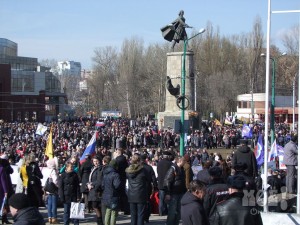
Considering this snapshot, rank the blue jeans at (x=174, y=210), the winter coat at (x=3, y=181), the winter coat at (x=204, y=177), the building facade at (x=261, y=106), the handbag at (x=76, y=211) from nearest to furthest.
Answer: the winter coat at (x=204, y=177), the blue jeans at (x=174, y=210), the handbag at (x=76, y=211), the winter coat at (x=3, y=181), the building facade at (x=261, y=106)

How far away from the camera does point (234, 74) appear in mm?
79812

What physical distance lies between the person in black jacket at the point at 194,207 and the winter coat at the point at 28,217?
1.82 meters

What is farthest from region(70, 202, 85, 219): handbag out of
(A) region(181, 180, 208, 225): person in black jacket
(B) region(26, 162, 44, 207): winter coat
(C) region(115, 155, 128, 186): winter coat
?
(A) region(181, 180, 208, 225): person in black jacket

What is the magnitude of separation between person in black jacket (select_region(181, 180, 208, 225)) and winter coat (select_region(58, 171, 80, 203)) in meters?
4.48

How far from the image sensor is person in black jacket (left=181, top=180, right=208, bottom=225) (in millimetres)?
6535

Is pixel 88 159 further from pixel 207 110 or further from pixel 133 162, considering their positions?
pixel 207 110

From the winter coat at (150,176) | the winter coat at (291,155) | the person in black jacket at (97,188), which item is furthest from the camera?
the winter coat at (291,155)

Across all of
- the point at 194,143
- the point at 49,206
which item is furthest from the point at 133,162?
the point at 194,143

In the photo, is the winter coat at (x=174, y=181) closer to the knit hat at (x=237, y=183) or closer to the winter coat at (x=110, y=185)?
the winter coat at (x=110, y=185)

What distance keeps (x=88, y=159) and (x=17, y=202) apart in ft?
24.4

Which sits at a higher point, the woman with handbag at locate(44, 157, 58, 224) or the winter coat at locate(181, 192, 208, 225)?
the winter coat at locate(181, 192, 208, 225)

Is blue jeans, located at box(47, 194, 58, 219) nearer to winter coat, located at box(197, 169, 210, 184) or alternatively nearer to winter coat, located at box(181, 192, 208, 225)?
winter coat, located at box(197, 169, 210, 184)

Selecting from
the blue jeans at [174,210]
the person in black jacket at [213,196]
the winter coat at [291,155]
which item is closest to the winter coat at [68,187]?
the blue jeans at [174,210]

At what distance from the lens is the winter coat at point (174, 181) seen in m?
9.96
